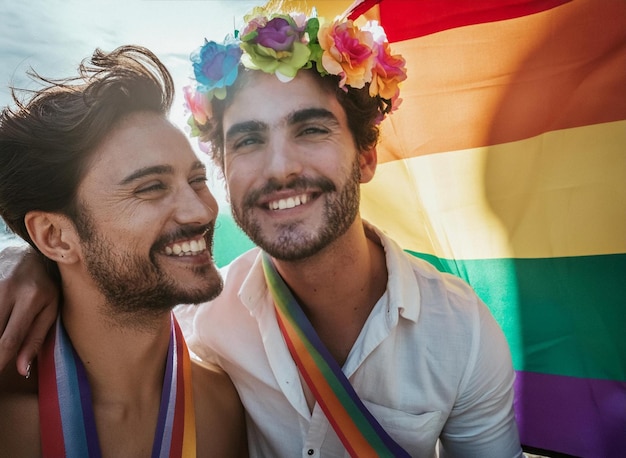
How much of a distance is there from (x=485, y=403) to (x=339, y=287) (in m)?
0.92

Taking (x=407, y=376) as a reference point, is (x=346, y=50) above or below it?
above

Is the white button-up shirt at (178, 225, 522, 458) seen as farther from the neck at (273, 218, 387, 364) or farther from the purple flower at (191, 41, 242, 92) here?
the purple flower at (191, 41, 242, 92)

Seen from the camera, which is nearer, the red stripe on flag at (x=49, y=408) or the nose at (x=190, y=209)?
the red stripe on flag at (x=49, y=408)

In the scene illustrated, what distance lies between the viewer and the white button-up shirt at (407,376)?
242 centimetres

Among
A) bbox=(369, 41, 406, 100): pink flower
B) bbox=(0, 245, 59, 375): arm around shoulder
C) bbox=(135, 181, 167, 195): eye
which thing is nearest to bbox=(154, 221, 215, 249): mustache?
bbox=(135, 181, 167, 195): eye

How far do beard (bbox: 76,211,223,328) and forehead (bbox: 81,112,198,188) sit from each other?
21cm

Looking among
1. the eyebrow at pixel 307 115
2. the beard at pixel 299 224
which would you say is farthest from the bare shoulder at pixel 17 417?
the eyebrow at pixel 307 115

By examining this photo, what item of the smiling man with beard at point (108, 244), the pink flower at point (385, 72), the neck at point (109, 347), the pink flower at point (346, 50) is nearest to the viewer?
the smiling man with beard at point (108, 244)

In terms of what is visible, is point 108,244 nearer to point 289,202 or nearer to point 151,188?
point 151,188

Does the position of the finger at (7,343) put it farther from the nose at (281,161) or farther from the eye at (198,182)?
the nose at (281,161)

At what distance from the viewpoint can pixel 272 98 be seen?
2.47 m

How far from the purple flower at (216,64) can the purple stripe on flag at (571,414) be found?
7.65 feet

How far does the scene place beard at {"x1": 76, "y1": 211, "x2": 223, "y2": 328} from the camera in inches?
89.4

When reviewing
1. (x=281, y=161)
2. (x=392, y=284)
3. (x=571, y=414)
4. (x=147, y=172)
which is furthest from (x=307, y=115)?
(x=571, y=414)
